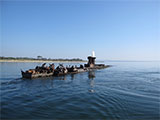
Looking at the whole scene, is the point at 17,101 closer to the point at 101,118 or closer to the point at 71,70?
the point at 101,118

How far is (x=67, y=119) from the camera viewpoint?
21.9 ft

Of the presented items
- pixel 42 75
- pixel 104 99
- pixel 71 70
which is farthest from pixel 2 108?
pixel 71 70

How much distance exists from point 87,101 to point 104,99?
5.31 feet

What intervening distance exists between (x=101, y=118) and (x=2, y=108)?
679cm

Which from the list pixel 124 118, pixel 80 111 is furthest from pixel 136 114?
pixel 80 111

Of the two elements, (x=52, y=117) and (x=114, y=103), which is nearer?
(x=52, y=117)

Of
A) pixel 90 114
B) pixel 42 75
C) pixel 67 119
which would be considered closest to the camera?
pixel 67 119

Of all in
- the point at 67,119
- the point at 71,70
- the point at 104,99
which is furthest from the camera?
the point at 71,70

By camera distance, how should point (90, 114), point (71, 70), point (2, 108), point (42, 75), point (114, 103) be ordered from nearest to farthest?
point (90, 114) → point (2, 108) → point (114, 103) → point (42, 75) → point (71, 70)

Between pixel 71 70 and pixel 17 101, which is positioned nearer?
pixel 17 101

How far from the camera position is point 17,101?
926 centimetres

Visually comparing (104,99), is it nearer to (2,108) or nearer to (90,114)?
(90,114)

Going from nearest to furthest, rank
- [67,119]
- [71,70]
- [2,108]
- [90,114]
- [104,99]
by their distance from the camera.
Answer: [67,119] < [90,114] < [2,108] < [104,99] < [71,70]

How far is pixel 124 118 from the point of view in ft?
22.8
